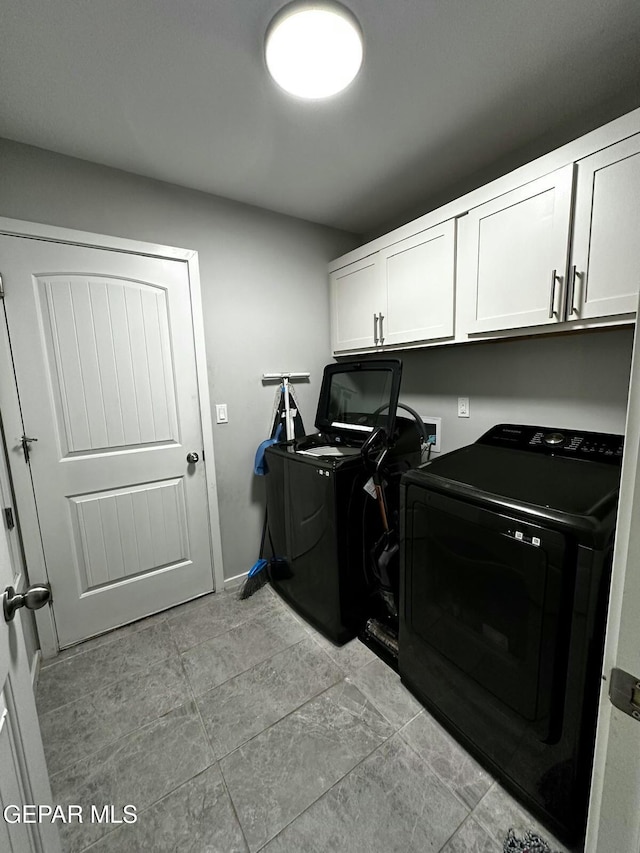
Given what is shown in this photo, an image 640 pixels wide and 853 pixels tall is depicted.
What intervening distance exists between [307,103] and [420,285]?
3.07 ft

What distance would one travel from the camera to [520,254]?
1440 mm

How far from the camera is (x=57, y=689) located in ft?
5.19

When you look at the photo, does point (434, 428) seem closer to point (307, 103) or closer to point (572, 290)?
point (572, 290)

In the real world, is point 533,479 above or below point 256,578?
above

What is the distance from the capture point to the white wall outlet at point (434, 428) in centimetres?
221

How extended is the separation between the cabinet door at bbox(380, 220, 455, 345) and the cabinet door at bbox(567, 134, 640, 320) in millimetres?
538

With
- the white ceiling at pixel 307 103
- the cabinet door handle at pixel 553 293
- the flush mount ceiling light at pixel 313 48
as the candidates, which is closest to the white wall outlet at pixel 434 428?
the cabinet door handle at pixel 553 293

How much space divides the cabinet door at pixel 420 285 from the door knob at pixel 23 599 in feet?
5.99

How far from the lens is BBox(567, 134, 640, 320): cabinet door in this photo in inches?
45.6

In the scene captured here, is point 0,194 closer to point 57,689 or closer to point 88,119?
point 88,119

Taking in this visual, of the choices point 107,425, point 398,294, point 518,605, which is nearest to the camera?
point 518,605

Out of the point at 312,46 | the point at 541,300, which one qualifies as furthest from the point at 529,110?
the point at 312,46

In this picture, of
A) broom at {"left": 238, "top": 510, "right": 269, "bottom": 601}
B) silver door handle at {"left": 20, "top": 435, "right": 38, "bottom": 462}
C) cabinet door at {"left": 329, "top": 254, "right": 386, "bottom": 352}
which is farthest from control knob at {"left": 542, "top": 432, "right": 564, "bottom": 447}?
silver door handle at {"left": 20, "top": 435, "right": 38, "bottom": 462}

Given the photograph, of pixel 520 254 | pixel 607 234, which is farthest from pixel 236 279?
pixel 607 234
